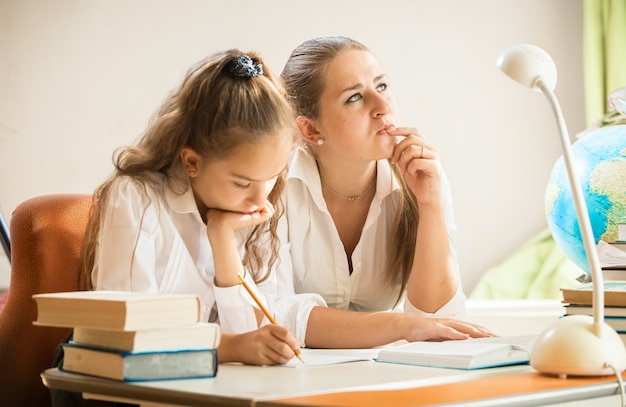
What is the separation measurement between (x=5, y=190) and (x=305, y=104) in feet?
4.23

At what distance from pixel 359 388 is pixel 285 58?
2.24 meters

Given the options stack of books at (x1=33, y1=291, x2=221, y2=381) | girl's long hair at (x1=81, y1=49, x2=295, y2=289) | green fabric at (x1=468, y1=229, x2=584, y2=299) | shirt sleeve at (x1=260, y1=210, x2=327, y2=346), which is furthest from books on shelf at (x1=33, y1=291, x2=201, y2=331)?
green fabric at (x1=468, y1=229, x2=584, y2=299)

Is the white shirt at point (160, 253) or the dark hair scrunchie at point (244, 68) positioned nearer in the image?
the white shirt at point (160, 253)

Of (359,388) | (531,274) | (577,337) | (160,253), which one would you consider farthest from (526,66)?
(531,274)

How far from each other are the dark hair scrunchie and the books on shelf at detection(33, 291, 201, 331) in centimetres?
57

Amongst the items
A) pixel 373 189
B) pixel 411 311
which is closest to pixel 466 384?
pixel 411 311

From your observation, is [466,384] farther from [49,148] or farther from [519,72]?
[49,148]

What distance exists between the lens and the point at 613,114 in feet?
8.45

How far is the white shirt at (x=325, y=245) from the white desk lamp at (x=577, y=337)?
829 mm

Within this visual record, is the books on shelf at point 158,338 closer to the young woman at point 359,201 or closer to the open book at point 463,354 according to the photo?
the open book at point 463,354

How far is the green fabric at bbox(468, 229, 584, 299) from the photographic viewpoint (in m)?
3.21

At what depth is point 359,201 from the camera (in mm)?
2162

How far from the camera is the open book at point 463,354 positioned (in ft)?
4.28

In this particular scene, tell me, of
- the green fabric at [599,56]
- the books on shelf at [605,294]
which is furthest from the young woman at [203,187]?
the green fabric at [599,56]
